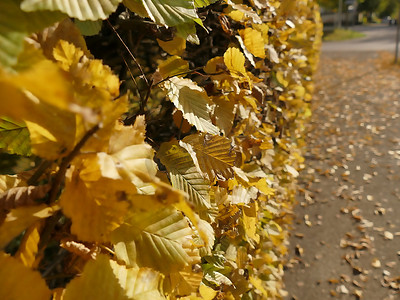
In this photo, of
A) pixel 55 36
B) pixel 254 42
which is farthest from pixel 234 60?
pixel 55 36

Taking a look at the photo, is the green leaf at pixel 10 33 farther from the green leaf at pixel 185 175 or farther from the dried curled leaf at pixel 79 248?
the green leaf at pixel 185 175

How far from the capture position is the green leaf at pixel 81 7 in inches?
20.5

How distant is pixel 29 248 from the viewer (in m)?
0.61

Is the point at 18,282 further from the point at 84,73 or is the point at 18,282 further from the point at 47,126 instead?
the point at 84,73

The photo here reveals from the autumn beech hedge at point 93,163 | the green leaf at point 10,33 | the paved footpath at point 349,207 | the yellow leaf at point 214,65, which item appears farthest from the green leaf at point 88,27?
the paved footpath at point 349,207

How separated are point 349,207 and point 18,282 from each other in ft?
15.2

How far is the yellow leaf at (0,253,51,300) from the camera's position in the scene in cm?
52

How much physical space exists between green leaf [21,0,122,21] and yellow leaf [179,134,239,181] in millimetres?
605

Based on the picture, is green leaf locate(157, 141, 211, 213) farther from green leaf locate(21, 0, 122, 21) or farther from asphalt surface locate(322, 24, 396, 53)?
asphalt surface locate(322, 24, 396, 53)

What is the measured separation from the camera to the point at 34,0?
1.69ft

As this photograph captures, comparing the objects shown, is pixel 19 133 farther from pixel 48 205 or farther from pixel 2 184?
pixel 48 205

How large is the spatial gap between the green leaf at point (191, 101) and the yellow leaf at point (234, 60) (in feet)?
0.56

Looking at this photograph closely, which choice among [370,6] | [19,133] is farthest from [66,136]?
[370,6]

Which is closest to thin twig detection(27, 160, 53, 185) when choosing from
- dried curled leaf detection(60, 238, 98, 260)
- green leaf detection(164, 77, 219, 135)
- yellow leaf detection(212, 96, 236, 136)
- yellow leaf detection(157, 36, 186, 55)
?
dried curled leaf detection(60, 238, 98, 260)
